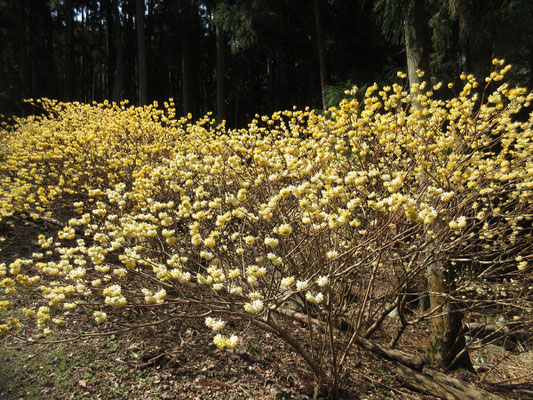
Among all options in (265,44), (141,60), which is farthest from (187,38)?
(265,44)

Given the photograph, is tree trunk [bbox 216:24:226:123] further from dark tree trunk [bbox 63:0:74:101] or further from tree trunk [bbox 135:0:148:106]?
dark tree trunk [bbox 63:0:74:101]

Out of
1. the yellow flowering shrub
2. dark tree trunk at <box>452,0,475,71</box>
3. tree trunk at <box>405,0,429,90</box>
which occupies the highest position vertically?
dark tree trunk at <box>452,0,475,71</box>

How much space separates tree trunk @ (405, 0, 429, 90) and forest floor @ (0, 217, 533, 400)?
11.0 ft

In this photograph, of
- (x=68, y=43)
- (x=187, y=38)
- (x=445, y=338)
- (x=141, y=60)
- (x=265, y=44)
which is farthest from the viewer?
(x=68, y=43)

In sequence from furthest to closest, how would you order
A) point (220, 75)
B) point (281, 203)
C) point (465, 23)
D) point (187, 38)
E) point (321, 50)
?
1. point (187, 38)
2. point (220, 75)
3. point (321, 50)
4. point (465, 23)
5. point (281, 203)

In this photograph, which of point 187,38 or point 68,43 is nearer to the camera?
point 187,38

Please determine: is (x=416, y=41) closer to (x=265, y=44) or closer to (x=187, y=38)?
(x=265, y=44)

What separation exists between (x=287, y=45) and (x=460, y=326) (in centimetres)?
1065

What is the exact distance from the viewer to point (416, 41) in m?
4.11

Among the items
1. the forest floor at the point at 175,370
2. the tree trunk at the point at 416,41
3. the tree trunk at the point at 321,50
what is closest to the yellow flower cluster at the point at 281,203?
the forest floor at the point at 175,370

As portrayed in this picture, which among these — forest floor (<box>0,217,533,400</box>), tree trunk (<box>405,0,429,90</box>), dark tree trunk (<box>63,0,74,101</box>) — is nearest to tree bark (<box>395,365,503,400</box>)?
forest floor (<box>0,217,533,400</box>)

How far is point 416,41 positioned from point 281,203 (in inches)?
124

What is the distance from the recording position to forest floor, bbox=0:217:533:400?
2.41 metres

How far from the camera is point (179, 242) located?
307cm
